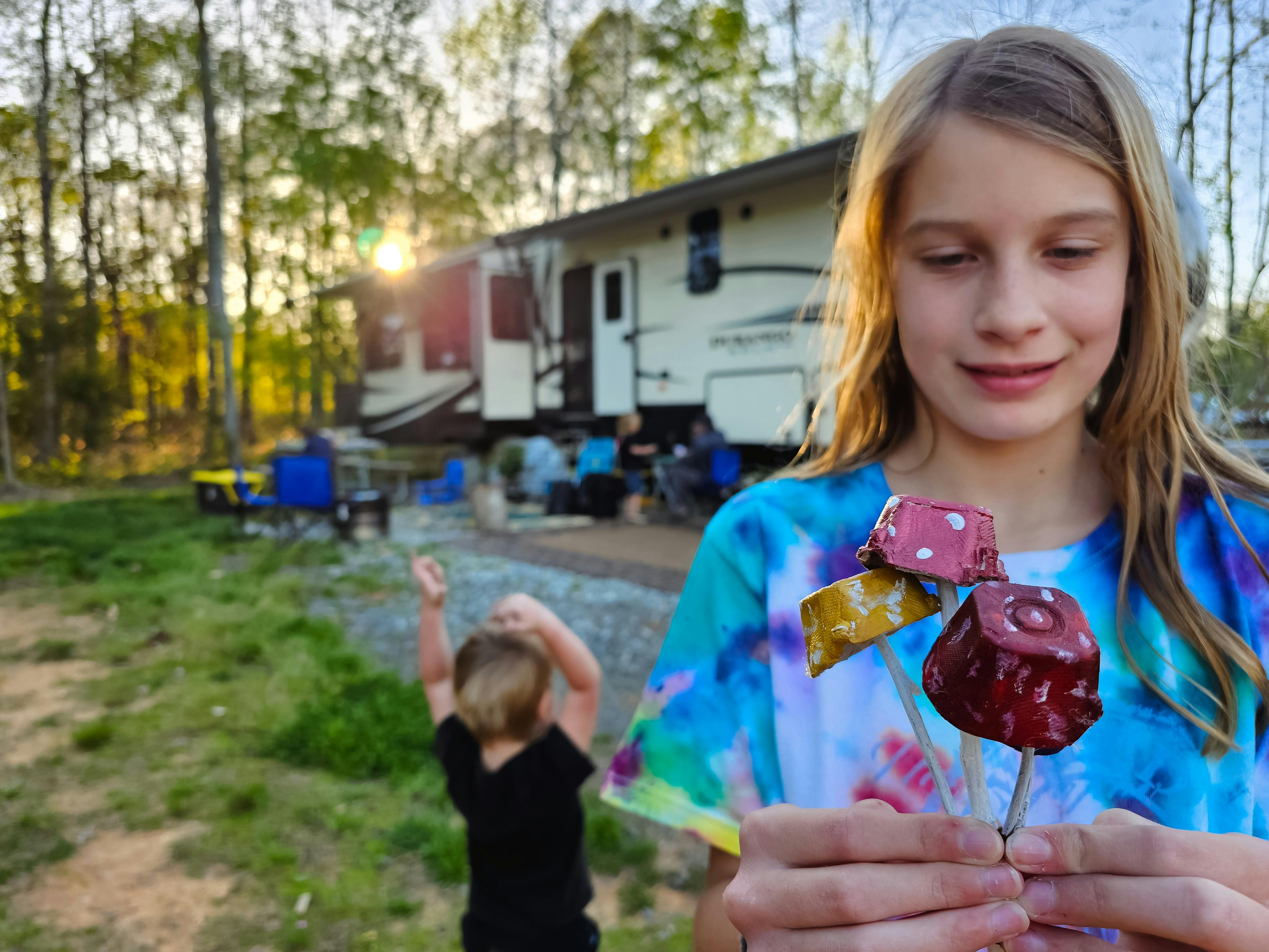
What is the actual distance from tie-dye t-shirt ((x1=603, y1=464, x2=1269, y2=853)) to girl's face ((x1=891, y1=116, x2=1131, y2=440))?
22cm

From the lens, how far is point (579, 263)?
14.4m

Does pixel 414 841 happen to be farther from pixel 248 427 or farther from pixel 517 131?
pixel 248 427

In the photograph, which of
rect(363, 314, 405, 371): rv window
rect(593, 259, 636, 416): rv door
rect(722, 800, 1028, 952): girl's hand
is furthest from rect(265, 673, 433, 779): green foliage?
rect(363, 314, 405, 371): rv window

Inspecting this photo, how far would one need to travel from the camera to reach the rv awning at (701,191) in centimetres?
955

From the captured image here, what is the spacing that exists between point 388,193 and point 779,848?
91.6ft

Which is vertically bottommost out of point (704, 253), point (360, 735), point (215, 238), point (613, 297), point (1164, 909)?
point (360, 735)

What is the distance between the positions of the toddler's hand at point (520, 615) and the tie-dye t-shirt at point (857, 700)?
1101 millimetres

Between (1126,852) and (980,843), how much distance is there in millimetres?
128

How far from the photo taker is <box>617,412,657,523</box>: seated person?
39.4 ft

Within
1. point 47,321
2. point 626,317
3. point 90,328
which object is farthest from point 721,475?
point 90,328

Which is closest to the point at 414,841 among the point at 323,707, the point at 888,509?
the point at 323,707

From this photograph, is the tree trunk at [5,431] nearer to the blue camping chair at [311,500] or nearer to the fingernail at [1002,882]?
the blue camping chair at [311,500]

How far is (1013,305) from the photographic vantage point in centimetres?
95

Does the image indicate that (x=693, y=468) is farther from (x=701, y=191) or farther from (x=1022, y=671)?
(x=1022, y=671)
